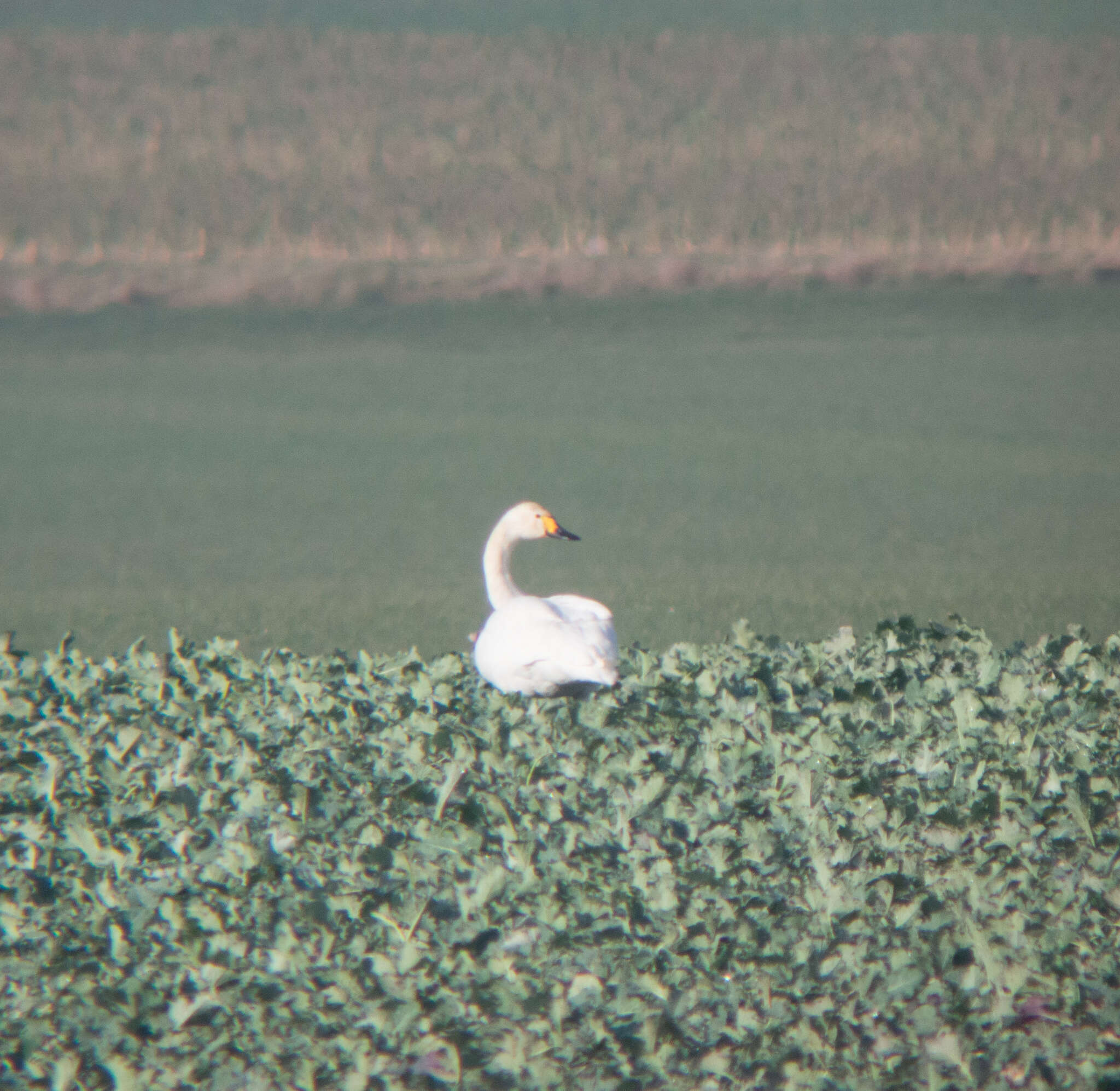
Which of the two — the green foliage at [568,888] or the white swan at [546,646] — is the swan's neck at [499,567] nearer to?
the white swan at [546,646]

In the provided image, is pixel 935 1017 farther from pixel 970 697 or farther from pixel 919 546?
pixel 919 546

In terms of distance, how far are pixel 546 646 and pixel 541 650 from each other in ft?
0.05

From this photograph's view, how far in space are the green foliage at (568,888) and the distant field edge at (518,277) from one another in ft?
31.5

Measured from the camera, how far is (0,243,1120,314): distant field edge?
13148mm

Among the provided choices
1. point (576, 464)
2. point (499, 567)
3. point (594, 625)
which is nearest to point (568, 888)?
point (594, 625)

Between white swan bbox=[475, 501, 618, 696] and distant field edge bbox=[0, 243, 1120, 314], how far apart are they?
9.42 m

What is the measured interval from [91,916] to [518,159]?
543 inches

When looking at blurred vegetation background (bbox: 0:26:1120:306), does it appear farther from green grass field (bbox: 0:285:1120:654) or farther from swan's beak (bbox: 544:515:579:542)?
swan's beak (bbox: 544:515:579:542)

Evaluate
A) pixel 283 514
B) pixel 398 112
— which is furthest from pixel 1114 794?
pixel 398 112

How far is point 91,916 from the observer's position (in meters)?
3.08

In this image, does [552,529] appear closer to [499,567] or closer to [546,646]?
[499,567]

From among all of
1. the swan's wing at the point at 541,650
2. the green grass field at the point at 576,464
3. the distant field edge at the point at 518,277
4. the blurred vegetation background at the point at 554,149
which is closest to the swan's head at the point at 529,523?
the swan's wing at the point at 541,650

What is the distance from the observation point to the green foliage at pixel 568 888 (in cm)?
282

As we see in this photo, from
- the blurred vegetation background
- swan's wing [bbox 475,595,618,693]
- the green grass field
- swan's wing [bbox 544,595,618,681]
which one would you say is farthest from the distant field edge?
swan's wing [bbox 475,595,618,693]
